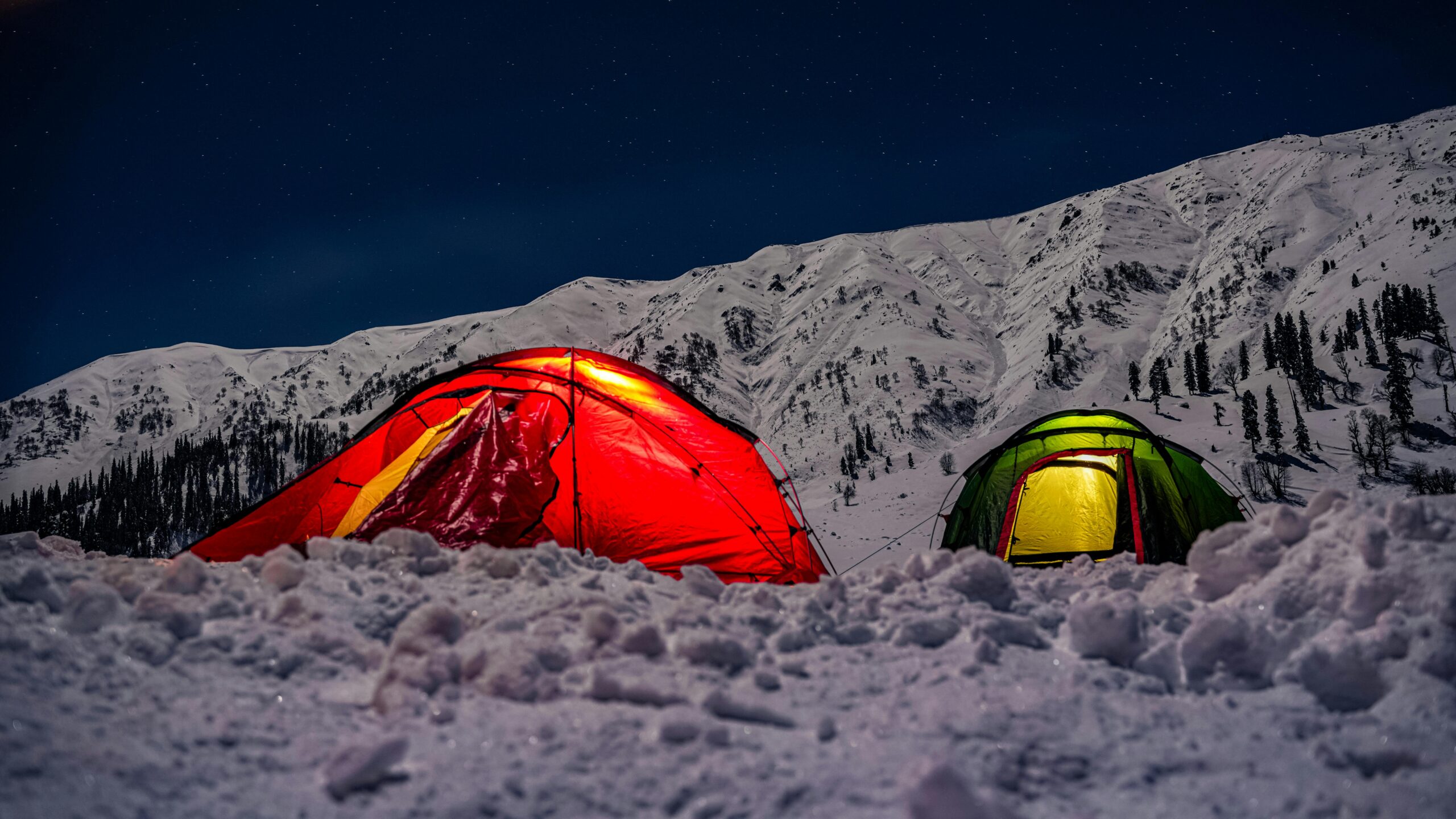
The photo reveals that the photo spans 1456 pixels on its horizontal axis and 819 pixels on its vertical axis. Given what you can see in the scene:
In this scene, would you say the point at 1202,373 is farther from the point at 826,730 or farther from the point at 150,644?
the point at 150,644

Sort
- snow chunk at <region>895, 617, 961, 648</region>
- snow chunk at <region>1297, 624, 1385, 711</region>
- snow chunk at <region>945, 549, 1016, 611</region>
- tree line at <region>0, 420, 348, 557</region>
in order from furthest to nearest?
tree line at <region>0, 420, 348, 557</region> < snow chunk at <region>945, 549, 1016, 611</region> < snow chunk at <region>895, 617, 961, 648</region> < snow chunk at <region>1297, 624, 1385, 711</region>

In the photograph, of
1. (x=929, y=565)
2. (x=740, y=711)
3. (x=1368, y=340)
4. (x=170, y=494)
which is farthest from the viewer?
(x=170, y=494)

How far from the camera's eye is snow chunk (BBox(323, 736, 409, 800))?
194 cm

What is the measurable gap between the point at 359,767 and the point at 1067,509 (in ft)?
32.6

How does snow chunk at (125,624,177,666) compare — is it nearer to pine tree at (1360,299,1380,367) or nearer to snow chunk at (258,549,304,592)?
snow chunk at (258,549,304,592)

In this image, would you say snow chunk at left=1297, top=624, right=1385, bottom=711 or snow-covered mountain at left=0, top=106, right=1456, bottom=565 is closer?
snow chunk at left=1297, top=624, right=1385, bottom=711

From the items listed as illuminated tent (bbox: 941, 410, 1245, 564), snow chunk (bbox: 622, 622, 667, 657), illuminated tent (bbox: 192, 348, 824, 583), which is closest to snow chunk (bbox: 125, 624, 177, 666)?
snow chunk (bbox: 622, 622, 667, 657)

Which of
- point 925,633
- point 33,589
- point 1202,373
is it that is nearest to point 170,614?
point 33,589

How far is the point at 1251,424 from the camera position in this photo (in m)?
34.7

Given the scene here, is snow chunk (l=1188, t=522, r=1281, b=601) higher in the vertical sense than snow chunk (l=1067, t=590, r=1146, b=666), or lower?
higher

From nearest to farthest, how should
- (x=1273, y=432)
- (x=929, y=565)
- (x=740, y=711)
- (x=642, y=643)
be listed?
(x=740, y=711)
(x=642, y=643)
(x=929, y=565)
(x=1273, y=432)

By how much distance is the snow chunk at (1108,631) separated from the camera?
9.49 ft

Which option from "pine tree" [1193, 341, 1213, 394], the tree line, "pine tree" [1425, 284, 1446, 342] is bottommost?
the tree line

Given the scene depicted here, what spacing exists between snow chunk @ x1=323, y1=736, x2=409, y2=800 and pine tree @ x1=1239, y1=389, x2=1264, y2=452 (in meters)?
39.5
